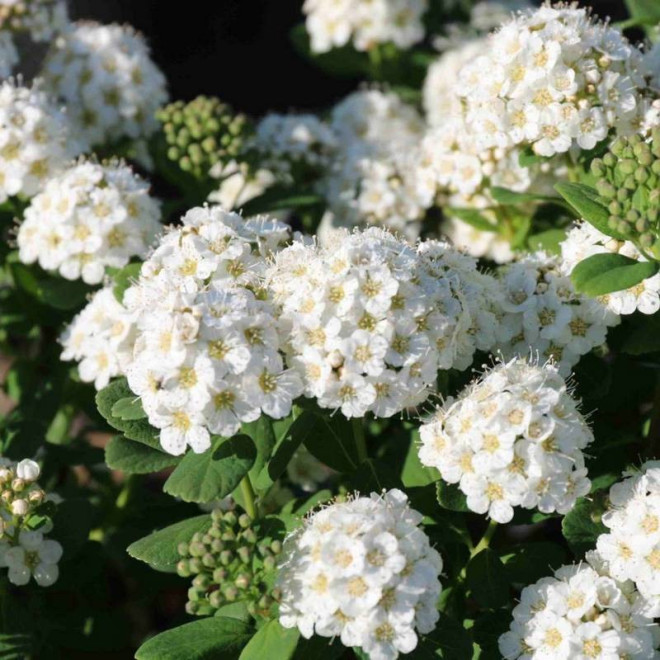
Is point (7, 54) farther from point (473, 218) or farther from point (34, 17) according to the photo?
point (473, 218)

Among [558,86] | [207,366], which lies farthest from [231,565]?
[558,86]

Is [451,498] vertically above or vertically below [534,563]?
above

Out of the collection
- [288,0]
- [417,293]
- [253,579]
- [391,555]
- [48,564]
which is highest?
[417,293]

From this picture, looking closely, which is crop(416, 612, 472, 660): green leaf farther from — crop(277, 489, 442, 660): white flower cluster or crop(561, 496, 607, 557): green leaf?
crop(561, 496, 607, 557): green leaf

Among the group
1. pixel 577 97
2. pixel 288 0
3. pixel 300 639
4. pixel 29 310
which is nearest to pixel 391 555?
pixel 300 639

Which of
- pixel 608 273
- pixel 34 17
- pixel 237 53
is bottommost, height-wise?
pixel 237 53

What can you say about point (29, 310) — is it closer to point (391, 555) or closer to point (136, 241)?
point (136, 241)

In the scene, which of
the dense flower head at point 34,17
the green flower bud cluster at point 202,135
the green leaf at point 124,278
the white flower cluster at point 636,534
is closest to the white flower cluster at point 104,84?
the dense flower head at point 34,17
